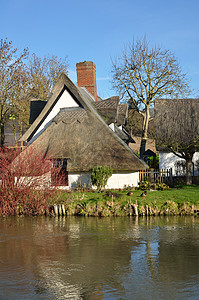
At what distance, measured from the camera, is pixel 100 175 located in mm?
23281

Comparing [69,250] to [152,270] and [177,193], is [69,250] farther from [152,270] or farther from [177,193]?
[177,193]

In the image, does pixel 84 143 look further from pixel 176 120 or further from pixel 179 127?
pixel 176 120

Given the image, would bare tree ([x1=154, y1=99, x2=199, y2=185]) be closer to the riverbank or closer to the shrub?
the shrub

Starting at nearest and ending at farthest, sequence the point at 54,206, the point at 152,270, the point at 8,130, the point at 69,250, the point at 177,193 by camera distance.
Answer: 1. the point at 152,270
2. the point at 69,250
3. the point at 54,206
4. the point at 177,193
5. the point at 8,130

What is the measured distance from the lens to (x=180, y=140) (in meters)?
26.5

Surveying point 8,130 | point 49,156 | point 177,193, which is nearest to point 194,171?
point 177,193

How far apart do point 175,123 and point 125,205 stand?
40.2ft

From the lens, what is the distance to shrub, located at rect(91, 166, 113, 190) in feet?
76.4

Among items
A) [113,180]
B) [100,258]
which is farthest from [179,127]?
[100,258]

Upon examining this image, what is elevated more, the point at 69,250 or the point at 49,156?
the point at 49,156

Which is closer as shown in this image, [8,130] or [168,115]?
[168,115]

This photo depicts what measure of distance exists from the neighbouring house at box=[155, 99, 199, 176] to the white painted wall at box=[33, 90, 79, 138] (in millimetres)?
7095

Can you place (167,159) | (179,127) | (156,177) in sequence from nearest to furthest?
(156,177)
(179,127)
(167,159)

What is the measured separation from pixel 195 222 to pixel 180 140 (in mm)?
10011
